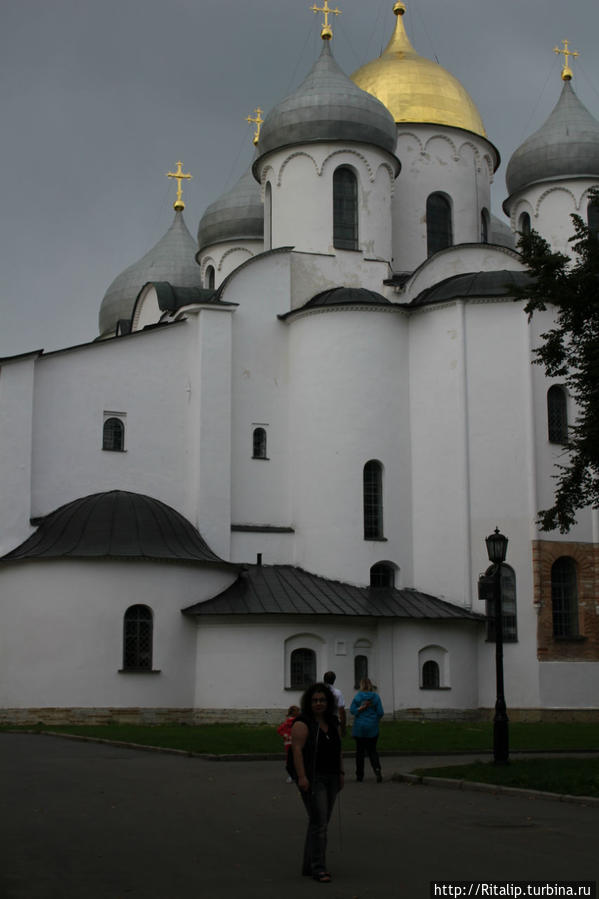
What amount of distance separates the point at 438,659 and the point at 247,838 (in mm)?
21093

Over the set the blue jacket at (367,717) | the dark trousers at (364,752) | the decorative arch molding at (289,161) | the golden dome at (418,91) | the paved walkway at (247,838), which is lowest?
the paved walkway at (247,838)

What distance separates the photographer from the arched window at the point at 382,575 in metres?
32.6

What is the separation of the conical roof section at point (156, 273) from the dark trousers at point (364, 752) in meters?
30.6

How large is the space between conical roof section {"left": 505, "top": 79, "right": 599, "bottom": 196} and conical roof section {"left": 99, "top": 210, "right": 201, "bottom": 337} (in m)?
12.7

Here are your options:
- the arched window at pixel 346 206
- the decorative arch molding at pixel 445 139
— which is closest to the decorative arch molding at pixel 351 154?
the arched window at pixel 346 206

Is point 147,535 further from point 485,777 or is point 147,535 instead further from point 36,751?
point 485,777

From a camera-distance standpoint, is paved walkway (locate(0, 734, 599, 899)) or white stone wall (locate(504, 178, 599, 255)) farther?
white stone wall (locate(504, 178, 599, 255))

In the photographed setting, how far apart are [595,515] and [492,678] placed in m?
5.07

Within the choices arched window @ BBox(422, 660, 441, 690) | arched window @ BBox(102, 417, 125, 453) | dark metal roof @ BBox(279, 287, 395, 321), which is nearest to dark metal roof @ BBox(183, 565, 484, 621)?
arched window @ BBox(422, 660, 441, 690)

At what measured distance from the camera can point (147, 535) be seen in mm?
29344

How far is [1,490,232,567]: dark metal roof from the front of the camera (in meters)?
28.7

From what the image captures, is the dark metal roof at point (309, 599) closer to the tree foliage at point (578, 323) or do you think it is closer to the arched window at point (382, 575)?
the arched window at point (382, 575)

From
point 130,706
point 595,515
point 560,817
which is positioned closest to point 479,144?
point 595,515

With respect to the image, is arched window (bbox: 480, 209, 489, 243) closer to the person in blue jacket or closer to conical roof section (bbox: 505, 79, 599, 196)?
conical roof section (bbox: 505, 79, 599, 196)
